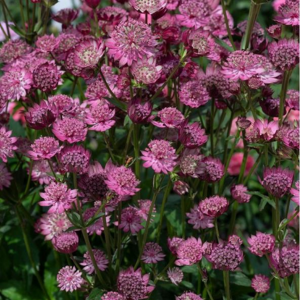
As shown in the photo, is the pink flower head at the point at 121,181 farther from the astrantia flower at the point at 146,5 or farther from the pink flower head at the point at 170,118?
the astrantia flower at the point at 146,5

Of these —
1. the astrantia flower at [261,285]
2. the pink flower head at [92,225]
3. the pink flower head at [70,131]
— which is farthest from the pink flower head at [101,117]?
the astrantia flower at [261,285]

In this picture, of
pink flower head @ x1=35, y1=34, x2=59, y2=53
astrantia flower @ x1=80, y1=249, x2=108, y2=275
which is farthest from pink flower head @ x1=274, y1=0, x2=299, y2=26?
astrantia flower @ x1=80, y1=249, x2=108, y2=275

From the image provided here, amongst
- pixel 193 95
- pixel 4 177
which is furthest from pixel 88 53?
pixel 4 177

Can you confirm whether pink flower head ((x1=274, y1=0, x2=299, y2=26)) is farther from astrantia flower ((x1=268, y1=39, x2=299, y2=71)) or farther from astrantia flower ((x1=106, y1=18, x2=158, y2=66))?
astrantia flower ((x1=106, y1=18, x2=158, y2=66))

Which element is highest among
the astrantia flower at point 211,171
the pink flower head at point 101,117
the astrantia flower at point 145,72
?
the astrantia flower at point 145,72

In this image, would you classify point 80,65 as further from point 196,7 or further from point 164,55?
point 196,7

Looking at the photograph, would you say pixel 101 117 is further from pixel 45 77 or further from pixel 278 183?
pixel 278 183

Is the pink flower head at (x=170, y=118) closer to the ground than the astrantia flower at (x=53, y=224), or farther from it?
farther from it
